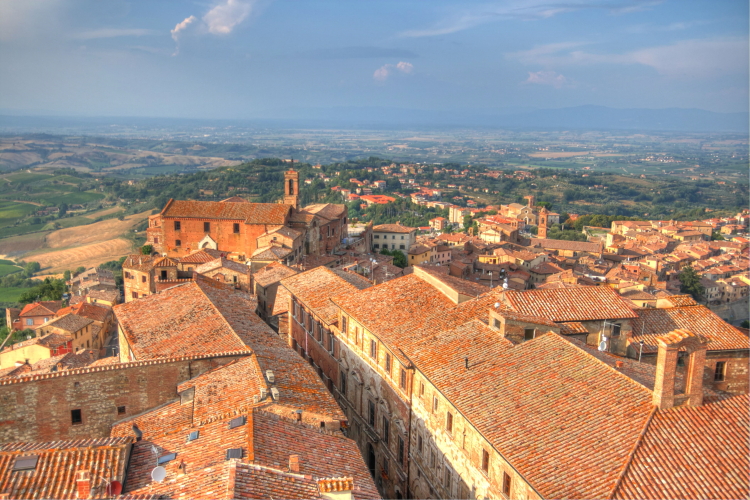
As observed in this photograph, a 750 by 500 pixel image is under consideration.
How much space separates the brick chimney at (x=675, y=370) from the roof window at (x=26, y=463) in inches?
490

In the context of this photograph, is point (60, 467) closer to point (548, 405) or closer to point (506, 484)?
point (506, 484)

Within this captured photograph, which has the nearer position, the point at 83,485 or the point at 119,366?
the point at 83,485

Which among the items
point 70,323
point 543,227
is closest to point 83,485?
point 70,323

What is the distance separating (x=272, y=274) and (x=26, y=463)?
2457 cm

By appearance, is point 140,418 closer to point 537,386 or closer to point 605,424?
point 537,386

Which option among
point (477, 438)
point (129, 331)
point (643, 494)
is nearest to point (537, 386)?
point (477, 438)

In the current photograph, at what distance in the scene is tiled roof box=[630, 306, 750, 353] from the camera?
18.2 metres

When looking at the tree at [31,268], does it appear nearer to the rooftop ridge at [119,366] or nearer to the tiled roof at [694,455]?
the rooftop ridge at [119,366]

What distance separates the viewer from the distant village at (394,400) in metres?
11.6

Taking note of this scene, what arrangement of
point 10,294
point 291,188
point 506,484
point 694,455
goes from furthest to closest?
point 10,294 < point 291,188 < point 506,484 < point 694,455

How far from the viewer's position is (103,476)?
1266 centimetres

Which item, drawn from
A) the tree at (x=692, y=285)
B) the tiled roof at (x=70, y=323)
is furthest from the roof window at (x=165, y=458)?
the tree at (x=692, y=285)

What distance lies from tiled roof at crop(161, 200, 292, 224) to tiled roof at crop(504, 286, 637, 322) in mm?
34867

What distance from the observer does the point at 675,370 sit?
39.3 ft
